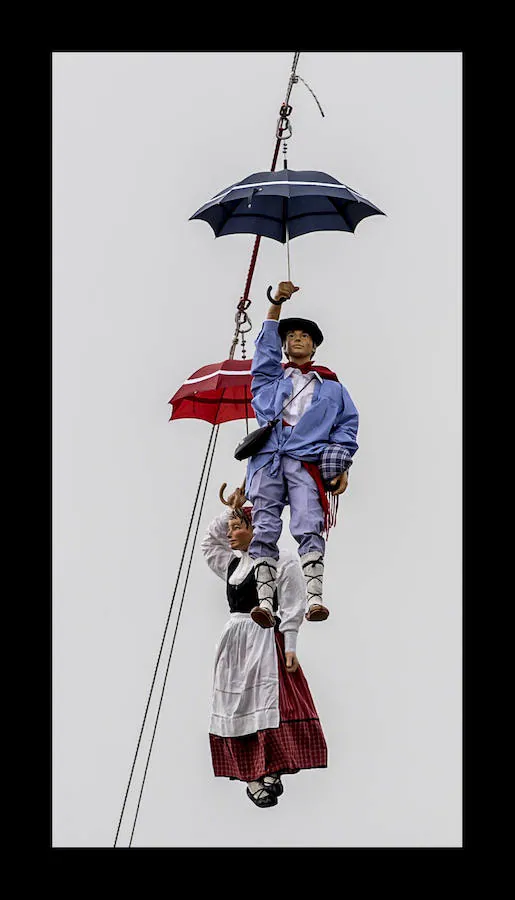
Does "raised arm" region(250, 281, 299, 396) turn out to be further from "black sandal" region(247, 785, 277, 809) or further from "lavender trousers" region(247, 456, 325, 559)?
"black sandal" region(247, 785, 277, 809)

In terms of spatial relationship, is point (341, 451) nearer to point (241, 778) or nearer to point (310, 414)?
point (310, 414)

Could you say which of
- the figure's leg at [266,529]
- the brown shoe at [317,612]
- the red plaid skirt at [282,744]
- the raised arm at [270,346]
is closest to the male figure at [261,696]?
the red plaid skirt at [282,744]

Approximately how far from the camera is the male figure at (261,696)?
608 cm

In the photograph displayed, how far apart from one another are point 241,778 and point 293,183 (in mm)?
2163

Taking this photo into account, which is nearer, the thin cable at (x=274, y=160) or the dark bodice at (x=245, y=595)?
the thin cable at (x=274, y=160)

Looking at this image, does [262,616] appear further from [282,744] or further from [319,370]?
[319,370]

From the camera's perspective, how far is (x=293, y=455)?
18.8 feet

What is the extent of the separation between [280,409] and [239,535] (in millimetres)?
628

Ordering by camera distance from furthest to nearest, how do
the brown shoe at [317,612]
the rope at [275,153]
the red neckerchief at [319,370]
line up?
the rope at [275,153], the red neckerchief at [319,370], the brown shoe at [317,612]

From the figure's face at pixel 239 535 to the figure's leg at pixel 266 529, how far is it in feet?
1.35

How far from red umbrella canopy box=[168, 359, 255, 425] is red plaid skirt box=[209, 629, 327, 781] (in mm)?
857

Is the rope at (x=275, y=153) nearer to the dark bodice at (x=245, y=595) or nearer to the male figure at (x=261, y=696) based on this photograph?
the male figure at (x=261, y=696)

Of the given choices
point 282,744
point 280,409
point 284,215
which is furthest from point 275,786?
point 284,215

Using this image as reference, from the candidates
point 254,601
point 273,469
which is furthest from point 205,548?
point 273,469
